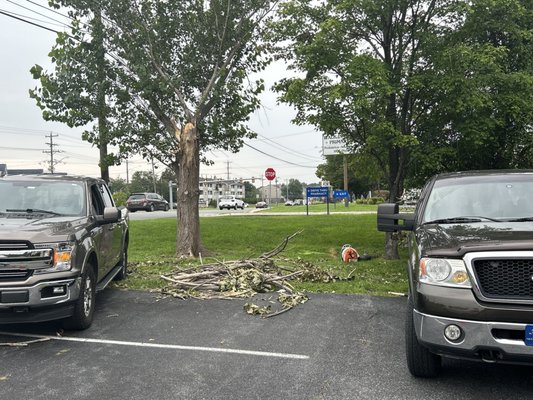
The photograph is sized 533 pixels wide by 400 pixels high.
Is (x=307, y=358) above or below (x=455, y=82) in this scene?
below

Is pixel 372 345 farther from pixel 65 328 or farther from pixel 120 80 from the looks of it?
pixel 120 80

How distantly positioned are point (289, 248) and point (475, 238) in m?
9.50

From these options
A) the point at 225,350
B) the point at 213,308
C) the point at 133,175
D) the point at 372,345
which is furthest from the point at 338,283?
the point at 133,175

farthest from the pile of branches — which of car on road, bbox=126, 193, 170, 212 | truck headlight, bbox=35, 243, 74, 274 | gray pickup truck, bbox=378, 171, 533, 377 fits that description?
car on road, bbox=126, 193, 170, 212

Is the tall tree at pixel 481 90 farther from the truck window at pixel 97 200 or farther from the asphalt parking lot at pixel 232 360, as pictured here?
the truck window at pixel 97 200

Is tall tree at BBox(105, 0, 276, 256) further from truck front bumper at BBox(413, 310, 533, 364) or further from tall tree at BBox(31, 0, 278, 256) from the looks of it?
truck front bumper at BBox(413, 310, 533, 364)

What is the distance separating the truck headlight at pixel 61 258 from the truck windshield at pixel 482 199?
3853 millimetres

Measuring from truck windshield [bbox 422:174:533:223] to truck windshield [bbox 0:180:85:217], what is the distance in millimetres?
4543

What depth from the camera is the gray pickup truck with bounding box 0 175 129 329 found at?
4.84m

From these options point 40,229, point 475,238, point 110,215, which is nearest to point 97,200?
point 110,215

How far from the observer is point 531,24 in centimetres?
1019

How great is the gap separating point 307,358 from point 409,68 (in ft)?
24.1

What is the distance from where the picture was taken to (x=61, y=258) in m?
5.07

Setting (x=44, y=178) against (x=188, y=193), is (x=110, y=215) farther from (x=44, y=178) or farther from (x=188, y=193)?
(x=188, y=193)
